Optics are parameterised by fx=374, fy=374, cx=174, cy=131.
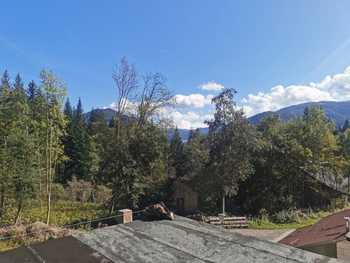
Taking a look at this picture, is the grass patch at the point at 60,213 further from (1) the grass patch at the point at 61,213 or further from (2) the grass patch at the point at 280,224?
(2) the grass patch at the point at 280,224

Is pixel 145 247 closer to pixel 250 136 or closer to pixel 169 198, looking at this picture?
pixel 250 136

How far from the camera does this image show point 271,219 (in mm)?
22812

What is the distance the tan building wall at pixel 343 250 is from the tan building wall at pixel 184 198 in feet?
59.3

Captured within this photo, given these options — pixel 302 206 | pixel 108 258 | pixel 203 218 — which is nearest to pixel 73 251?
pixel 108 258

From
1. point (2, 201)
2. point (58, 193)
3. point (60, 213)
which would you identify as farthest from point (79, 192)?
point (2, 201)

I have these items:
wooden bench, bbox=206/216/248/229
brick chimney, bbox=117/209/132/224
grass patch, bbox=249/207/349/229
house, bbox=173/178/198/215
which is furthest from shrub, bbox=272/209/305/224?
brick chimney, bbox=117/209/132/224

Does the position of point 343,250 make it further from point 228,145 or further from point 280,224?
point 280,224

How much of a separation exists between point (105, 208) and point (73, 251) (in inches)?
831

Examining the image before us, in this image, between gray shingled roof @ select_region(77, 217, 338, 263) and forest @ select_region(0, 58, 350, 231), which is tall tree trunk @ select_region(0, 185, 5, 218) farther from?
gray shingled roof @ select_region(77, 217, 338, 263)

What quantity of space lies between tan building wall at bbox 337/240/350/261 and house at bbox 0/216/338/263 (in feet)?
13.2

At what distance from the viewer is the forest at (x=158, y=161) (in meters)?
18.3

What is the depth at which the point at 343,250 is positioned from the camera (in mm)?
7848

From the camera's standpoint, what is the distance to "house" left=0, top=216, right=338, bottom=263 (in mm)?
3932

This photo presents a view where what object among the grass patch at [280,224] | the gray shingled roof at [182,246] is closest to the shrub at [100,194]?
the grass patch at [280,224]
